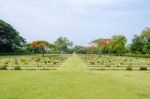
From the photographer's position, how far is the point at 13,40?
219ft

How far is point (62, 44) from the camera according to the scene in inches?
4208

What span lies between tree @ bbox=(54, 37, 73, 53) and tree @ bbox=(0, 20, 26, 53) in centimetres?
3735

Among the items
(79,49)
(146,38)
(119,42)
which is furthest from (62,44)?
(146,38)

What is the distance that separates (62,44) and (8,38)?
4338 centimetres

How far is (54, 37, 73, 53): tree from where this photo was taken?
106m

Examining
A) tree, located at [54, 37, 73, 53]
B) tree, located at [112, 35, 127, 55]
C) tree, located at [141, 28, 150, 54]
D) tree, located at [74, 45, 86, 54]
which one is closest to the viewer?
tree, located at [141, 28, 150, 54]

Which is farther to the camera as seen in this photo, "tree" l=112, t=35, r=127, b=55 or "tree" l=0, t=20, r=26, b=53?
"tree" l=112, t=35, r=127, b=55

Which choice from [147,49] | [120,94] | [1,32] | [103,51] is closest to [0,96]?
[120,94]

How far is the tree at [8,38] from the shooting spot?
63.4 metres

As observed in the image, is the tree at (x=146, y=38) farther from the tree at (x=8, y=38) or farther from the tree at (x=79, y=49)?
the tree at (x=79, y=49)

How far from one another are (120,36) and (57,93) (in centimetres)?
6415

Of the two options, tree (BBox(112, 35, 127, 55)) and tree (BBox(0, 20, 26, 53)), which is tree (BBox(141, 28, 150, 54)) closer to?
tree (BBox(112, 35, 127, 55))

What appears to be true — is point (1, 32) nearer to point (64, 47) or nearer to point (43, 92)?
point (64, 47)

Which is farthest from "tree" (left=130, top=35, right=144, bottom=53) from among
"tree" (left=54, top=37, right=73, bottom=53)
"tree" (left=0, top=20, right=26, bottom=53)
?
"tree" (left=54, top=37, right=73, bottom=53)
